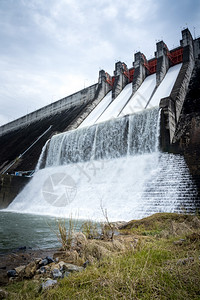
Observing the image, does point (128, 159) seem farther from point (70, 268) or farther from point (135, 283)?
point (135, 283)

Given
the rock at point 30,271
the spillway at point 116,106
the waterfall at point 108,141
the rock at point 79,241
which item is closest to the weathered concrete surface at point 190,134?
the waterfall at point 108,141

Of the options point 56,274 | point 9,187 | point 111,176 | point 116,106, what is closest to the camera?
point 56,274

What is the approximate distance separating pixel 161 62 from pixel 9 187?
13917mm

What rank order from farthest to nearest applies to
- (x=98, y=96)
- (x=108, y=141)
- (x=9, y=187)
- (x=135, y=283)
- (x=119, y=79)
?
(x=98, y=96) < (x=119, y=79) < (x=9, y=187) < (x=108, y=141) < (x=135, y=283)

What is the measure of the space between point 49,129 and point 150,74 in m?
10.6

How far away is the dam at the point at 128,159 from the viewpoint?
7520mm

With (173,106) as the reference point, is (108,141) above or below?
below

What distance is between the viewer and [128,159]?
10.2 meters

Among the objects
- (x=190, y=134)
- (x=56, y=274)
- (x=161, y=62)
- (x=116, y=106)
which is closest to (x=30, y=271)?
(x=56, y=274)

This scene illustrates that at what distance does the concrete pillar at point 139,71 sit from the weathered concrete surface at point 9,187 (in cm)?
1103

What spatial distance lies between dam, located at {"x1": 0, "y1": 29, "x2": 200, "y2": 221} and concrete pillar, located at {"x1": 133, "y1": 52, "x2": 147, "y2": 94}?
0.08m

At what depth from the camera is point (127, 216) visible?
22.6ft

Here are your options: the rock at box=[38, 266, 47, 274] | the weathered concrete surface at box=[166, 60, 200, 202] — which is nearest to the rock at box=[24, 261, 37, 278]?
the rock at box=[38, 266, 47, 274]

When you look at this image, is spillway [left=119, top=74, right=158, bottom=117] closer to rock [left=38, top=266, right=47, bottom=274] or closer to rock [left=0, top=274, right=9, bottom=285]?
rock [left=38, top=266, right=47, bottom=274]
